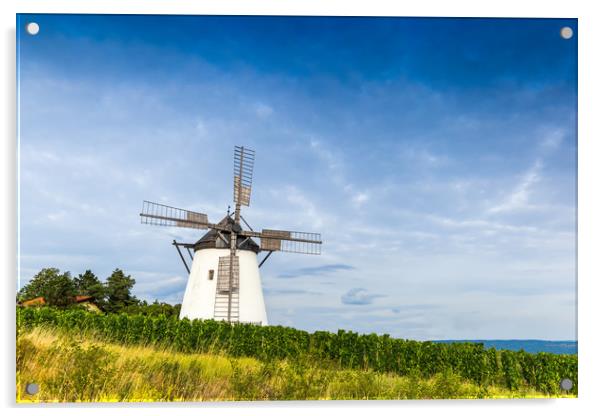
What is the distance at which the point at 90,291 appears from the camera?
12828 mm

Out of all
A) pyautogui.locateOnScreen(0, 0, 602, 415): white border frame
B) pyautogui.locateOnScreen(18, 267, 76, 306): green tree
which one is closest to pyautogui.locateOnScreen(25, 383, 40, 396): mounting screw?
pyautogui.locateOnScreen(0, 0, 602, 415): white border frame

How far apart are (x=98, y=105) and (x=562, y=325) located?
7.55 meters

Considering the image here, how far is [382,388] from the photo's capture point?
7320mm

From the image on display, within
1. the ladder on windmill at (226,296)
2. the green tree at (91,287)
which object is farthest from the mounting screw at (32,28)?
the ladder on windmill at (226,296)

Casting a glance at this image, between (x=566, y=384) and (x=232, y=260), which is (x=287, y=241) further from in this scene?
(x=566, y=384)

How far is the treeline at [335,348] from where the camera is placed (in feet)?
26.8

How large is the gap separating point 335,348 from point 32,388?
5429 millimetres

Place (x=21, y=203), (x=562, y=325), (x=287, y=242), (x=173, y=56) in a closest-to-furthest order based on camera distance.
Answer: (x=21, y=203), (x=562, y=325), (x=173, y=56), (x=287, y=242)

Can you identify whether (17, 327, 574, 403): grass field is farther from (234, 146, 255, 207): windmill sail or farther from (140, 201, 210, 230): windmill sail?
(234, 146, 255, 207): windmill sail

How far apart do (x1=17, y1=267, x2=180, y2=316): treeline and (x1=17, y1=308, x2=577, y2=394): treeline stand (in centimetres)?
34

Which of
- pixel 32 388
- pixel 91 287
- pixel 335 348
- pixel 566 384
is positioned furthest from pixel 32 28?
pixel 566 384

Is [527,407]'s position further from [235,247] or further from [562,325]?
[235,247]

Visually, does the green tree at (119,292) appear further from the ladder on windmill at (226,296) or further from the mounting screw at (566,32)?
the mounting screw at (566,32)

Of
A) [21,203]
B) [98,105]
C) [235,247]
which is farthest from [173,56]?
[235,247]
